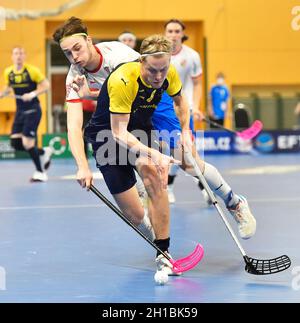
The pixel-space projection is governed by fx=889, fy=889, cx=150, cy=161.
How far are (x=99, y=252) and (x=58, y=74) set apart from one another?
1700 cm

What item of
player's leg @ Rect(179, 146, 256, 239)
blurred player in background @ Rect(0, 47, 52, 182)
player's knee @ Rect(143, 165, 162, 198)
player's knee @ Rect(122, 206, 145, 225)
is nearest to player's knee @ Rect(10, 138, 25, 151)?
blurred player in background @ Rect(0, 47, 52, 182)

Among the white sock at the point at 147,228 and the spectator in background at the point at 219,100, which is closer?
the white sock at the point at 147,228

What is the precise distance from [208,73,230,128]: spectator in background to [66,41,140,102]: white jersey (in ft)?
48.4

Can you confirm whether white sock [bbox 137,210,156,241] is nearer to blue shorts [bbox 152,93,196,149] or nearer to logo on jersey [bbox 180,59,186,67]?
blue shorts [bbox 152,93,196,149]

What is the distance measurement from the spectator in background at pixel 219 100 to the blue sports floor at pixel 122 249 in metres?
9.42

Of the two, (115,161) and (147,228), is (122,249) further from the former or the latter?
(115,161)

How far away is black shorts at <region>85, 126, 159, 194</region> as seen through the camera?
5.67 m

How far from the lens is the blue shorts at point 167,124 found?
20.0ft

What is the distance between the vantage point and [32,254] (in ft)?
20.8

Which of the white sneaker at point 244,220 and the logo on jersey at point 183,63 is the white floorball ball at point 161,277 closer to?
the white sneaker at point 244,220

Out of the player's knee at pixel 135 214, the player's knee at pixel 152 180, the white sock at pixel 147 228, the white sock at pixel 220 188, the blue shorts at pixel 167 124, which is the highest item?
the blue shorts at pixel 167 124

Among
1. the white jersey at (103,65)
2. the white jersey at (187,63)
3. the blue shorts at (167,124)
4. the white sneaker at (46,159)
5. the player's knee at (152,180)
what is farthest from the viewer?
the white sneaker at (46,159)

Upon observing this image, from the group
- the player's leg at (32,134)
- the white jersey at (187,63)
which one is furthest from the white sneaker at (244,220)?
the player's leg at (32,134)

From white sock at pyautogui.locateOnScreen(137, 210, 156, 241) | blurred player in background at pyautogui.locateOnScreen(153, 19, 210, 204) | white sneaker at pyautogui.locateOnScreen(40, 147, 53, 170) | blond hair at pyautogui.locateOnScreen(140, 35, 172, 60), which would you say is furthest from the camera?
white sneaker at pyautogui.locateOnScreen(40, 147, 53, 170)
